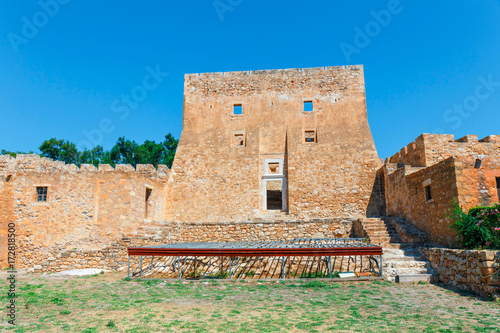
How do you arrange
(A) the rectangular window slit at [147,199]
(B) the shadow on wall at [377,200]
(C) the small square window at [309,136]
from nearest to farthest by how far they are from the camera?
(A) the rectangular window slit at [147,199], (B) the shadow on wall at [377,200], (C) the small square window at [309,136]

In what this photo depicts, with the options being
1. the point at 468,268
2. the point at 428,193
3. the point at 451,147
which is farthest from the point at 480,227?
the point at 451,147

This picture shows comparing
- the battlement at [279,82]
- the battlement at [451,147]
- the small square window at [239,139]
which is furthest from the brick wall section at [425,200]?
the small square window at [239,139]

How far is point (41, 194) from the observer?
1438cm

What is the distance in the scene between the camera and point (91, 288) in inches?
334

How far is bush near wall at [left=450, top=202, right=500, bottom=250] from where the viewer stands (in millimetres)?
7631

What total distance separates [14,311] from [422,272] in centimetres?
900

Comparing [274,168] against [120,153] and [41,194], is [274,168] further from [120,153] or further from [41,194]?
[120,153]

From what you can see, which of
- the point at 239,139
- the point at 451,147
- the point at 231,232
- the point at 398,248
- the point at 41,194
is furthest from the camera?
the point at 239,139

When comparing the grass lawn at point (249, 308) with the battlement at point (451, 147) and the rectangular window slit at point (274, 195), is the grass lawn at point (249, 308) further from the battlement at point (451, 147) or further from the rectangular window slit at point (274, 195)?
the rectangular window slit at point (274, 195)

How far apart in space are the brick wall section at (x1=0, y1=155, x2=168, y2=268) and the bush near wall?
1113 cm

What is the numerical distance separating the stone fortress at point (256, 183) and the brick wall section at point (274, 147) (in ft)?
0.18

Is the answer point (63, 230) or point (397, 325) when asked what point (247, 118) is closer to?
point (63, 230)

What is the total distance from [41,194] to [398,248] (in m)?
13.6

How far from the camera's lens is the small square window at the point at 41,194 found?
564 inches
